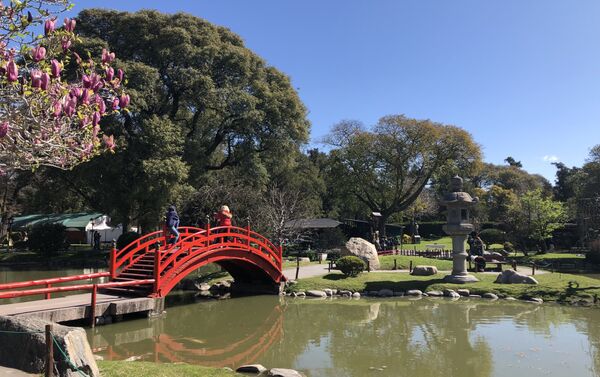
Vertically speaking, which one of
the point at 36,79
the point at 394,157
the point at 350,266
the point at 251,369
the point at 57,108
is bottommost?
the point at 251,369

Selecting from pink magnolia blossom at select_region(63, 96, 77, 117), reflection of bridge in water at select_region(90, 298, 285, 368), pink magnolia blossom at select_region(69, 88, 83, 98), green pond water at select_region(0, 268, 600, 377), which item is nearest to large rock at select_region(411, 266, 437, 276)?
green pond water at select_region(0, 268, 600, 377)

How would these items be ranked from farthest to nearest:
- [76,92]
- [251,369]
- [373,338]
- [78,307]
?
[373,338] → [78,307] → [251,369] → [76,92]

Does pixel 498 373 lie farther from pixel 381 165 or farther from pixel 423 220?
pixel 423 220

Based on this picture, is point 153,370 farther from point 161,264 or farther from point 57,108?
point 161,264

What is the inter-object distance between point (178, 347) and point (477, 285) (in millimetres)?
13332

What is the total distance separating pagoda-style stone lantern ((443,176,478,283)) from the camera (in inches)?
779

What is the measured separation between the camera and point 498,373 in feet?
31.3

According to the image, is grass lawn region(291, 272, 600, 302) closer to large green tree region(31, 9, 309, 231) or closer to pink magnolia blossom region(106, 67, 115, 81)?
large green tree region(31, 9, 309, 231)

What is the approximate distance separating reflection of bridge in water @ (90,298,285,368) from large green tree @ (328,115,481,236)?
28815 millimetres

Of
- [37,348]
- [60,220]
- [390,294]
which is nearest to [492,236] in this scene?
[390,294]

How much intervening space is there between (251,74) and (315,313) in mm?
18987

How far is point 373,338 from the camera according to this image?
497 inches

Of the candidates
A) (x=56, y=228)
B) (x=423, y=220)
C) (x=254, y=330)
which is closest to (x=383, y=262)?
(x=254, y=330)

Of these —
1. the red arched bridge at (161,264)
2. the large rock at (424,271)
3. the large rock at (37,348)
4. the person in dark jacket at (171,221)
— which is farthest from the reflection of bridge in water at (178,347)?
the large rock at (424,271)
